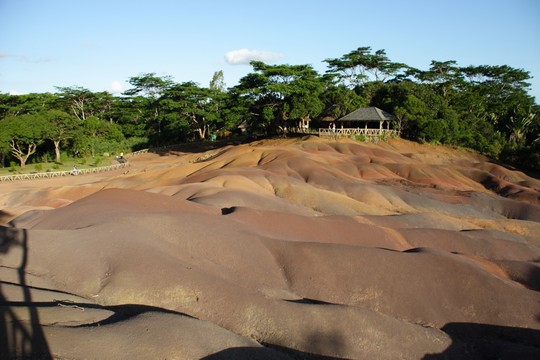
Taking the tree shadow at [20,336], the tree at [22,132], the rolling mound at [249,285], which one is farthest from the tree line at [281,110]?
the tree shadow at [20,336]

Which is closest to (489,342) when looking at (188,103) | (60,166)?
(60,166)

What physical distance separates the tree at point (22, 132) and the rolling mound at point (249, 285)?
2678 cm

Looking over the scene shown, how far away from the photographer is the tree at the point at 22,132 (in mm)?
44219

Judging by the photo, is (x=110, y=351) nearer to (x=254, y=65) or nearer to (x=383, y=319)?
(x=383, y=319)

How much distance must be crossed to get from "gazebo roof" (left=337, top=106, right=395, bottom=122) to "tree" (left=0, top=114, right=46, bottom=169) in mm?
38295

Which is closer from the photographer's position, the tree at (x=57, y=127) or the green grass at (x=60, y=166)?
the green grass at (x=60, y=166)

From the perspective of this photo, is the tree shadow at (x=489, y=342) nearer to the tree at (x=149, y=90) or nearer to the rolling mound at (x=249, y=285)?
the rolling mound at (x=249, y=285)

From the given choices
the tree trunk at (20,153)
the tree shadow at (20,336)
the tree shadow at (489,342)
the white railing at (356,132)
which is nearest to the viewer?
the tree shadow at (20,336)

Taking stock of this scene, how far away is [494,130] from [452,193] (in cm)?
3862

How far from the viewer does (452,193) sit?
33.7 m

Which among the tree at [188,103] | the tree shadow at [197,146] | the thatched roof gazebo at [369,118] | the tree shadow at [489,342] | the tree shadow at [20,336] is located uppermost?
the tree at [188,103]

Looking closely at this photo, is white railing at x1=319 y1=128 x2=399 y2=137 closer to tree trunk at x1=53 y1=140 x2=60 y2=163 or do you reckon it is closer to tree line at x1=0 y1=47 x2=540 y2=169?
tree line at x1=0 y1=47 x2=540 y2=169

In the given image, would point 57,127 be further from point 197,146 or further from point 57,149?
point 197,146

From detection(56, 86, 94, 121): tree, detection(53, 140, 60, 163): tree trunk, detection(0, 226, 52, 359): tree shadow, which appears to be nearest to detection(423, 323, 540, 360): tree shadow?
detection(0, 226, 52, 359): tree shadow
